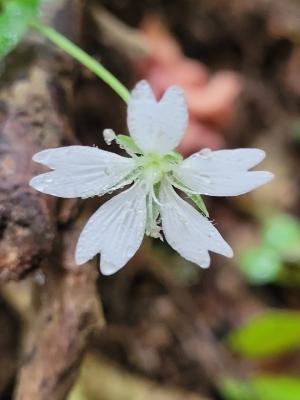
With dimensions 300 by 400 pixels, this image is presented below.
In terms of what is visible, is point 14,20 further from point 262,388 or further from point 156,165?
point 262,388

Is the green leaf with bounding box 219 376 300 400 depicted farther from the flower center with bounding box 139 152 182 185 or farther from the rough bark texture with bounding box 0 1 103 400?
the flower center with bounding box 139 152 182 185

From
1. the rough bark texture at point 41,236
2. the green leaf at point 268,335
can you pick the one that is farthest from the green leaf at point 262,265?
the rough bark texture at point 41,236

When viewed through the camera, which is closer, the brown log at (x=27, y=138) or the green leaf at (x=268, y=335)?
the brown log at (x=27, y=138)

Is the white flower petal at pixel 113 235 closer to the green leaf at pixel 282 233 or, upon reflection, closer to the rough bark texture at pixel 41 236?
the rough bark texture at pixel 41 236

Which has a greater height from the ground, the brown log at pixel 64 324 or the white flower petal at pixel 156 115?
the white flower petal at pixel 156 115

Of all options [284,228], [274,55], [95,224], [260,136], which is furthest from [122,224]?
[274,55]

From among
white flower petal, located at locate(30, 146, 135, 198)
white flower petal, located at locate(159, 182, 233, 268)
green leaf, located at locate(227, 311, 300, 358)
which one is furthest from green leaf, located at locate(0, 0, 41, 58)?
green leaf, located at locate(227, 311, 300, 358)

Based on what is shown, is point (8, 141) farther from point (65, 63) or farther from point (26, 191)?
point (65, 63)
